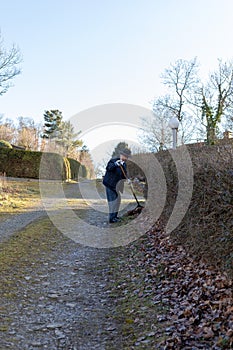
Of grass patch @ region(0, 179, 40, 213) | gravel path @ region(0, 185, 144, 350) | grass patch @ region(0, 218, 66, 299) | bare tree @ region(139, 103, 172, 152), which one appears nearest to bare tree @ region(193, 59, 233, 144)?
bare tree @ region(139, 103, 172, 152)

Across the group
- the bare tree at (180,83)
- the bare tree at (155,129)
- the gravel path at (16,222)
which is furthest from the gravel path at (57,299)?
the bare tree at (180,83)

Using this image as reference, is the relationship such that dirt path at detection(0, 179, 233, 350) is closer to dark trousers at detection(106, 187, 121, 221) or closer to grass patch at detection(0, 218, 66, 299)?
grass patch at detection(0, 218, 66, 299)

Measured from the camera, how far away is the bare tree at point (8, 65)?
21344 millimetres

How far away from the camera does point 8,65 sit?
847 inches

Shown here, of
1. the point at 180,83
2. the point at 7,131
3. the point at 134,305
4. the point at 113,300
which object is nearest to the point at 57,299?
the point at 113,300

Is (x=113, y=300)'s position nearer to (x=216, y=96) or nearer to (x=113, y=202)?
(x=113, y=202)

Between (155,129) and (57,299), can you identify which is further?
(155,129)

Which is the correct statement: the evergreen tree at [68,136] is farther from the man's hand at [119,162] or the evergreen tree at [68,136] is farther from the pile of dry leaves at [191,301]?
the pile of dry leaves at [191,301]

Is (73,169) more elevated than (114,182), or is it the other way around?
(73,169)

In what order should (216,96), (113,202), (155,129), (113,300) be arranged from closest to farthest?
(113,300)
(113,202)
(216,96)
(155,129)

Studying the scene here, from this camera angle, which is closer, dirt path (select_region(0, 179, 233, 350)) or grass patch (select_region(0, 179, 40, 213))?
dirt path (select_region(0, 179, 233, 350))

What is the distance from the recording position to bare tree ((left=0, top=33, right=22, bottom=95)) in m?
21.3

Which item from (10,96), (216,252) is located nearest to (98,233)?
(216,252)

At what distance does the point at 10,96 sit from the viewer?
2255 cm
